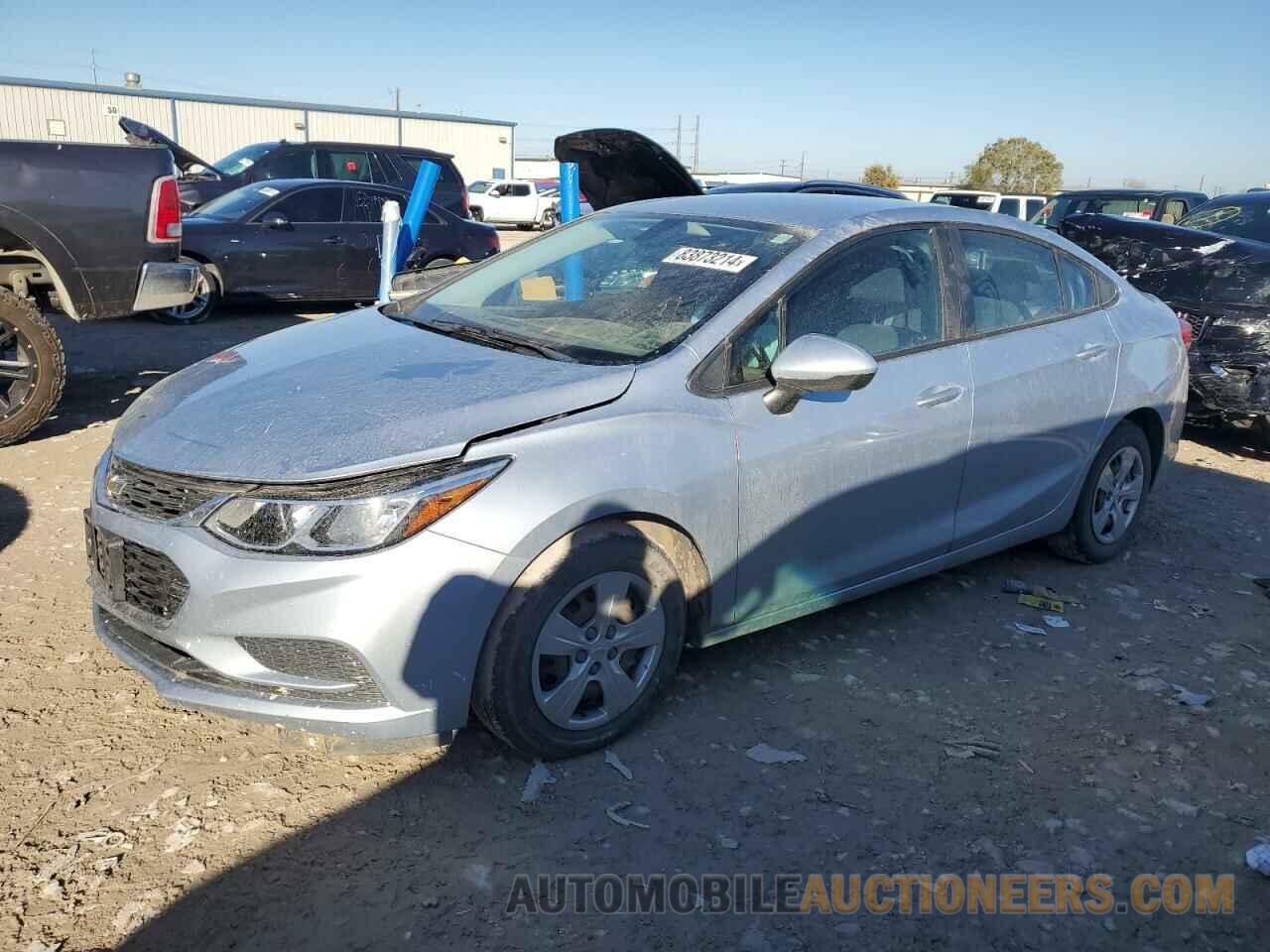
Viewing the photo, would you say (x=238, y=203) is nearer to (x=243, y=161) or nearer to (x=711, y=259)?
(x=243, y=161)

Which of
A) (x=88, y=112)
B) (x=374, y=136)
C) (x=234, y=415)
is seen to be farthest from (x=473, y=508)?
(x=374, y=136)

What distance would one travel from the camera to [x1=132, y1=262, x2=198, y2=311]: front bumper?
227 inches

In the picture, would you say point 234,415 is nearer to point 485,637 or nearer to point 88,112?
point 485,637

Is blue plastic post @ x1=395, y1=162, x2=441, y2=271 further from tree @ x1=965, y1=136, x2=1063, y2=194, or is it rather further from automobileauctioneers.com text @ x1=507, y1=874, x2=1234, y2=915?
tree @ x1=965, y1=136, x2=1063, y2=194

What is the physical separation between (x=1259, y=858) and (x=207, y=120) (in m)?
41.4

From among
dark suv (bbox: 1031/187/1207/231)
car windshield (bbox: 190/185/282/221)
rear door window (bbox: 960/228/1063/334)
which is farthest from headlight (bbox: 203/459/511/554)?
dark suv (bbox: 1031/187/1207/231)

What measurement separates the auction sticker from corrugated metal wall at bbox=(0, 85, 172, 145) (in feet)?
116

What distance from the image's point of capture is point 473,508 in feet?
8.30

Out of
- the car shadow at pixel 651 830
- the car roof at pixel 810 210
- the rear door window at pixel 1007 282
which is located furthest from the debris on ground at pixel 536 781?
the rear door window at pixel 1007 282

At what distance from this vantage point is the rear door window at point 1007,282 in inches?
151

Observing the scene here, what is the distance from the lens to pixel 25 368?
18.3 feet

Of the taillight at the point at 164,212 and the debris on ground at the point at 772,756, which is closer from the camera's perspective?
the debris on ground at the point at 772,756

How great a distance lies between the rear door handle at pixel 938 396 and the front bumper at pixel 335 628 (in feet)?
5.58

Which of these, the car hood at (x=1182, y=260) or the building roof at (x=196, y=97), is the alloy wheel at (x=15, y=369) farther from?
the building roof at (x=196, y=97)
